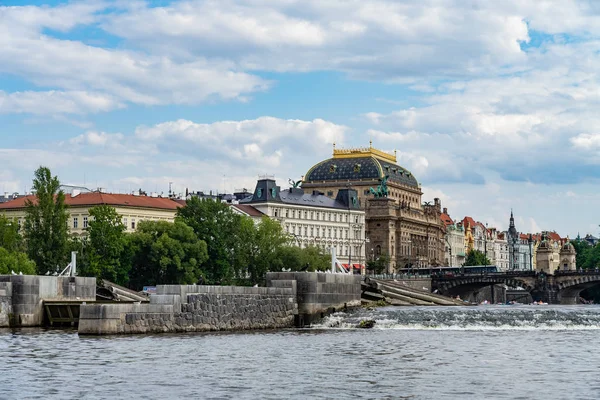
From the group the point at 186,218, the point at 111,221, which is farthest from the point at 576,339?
the point at 186,218

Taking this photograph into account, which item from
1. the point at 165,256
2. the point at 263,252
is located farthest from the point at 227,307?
the point at 263,252

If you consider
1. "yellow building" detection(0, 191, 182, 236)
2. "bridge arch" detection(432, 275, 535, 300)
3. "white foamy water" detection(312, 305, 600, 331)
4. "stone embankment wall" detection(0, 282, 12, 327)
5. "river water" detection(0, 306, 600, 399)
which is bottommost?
"river water" detection(0, 306, 600, 399)

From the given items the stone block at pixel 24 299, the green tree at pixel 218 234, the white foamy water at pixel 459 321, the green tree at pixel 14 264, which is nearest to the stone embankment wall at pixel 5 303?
the stone block at pixel 24 299

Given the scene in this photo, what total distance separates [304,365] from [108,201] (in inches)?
4990

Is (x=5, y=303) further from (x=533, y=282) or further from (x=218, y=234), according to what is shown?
(x=533, y=282)

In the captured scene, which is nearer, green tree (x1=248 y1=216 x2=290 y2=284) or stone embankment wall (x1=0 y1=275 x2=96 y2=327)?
stone embankment wall (x1=0 y1=275 x2=96 y2=327)

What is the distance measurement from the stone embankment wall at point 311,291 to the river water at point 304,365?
9.54 feet

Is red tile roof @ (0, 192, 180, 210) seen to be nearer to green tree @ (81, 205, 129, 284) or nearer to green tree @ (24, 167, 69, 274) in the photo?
green tree @ (81, 205, 129, 284)

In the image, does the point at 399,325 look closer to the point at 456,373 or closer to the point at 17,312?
the point at 17,312

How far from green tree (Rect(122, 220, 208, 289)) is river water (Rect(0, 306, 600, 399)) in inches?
2742

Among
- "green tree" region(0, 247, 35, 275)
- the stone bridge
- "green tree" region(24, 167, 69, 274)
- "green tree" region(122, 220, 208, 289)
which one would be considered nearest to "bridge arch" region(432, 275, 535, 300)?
the stone bridge

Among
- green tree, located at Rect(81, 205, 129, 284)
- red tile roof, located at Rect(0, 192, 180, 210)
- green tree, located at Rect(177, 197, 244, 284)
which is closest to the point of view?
green tree, located at Rect(81, 205, 129, 284)

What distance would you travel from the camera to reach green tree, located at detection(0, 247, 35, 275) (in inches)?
4043

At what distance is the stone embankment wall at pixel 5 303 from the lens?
69.6 m
